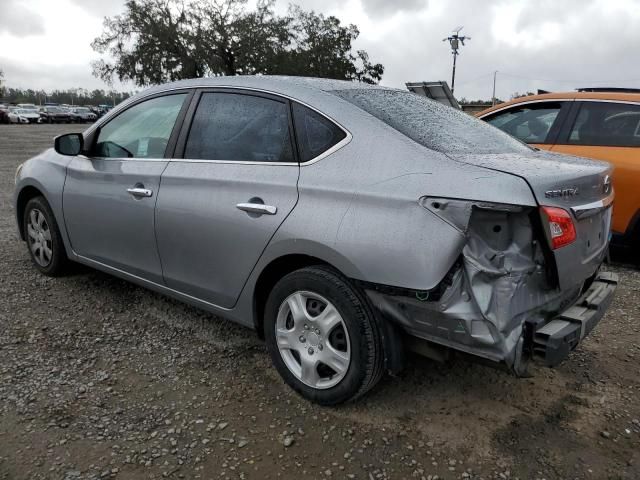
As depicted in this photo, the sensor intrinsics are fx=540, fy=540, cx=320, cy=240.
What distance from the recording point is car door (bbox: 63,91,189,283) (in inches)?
133

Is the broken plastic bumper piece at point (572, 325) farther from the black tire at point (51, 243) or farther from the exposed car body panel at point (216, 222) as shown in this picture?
the black tire at point (51, 243)

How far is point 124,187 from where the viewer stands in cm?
351

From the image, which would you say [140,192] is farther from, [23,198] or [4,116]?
[4,116]

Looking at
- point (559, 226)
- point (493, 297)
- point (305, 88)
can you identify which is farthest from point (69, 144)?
point (559, 226)

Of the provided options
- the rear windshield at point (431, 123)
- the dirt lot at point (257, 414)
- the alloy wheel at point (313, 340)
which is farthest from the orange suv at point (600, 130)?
the alloy wheel at point (313, 340)

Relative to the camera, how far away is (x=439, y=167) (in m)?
2.28

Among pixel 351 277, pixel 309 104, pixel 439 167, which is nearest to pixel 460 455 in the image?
pixel 351 277

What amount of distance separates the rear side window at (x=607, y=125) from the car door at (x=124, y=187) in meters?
3.72

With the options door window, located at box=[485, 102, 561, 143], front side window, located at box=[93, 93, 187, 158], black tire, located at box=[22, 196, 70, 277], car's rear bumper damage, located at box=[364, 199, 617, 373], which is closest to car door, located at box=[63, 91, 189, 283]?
front side window, located at box=[93, 93, 187, 158]

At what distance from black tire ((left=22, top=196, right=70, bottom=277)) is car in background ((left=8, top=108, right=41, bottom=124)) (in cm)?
4336

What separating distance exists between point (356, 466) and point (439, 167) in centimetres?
133

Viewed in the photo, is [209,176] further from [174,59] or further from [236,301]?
[174,59]

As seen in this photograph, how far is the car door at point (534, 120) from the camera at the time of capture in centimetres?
521

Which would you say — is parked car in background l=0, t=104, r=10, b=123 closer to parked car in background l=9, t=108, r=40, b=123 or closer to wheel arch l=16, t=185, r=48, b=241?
parked car in background l=9, t=108, r=40, b=123
